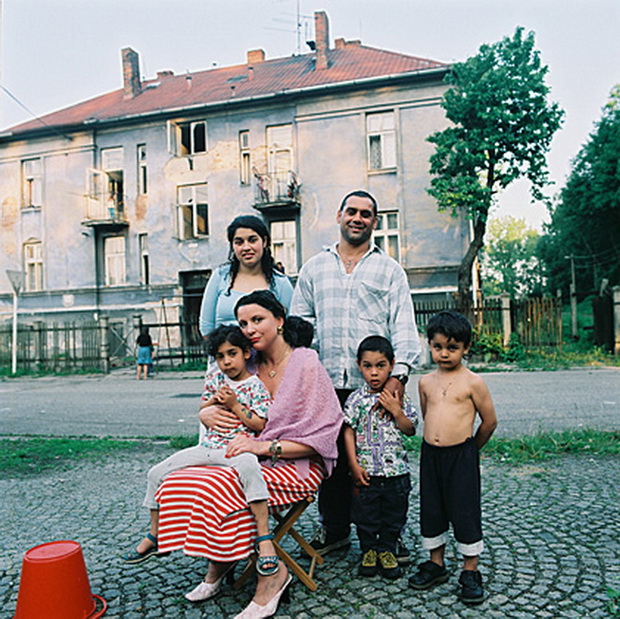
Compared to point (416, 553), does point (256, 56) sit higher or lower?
higher

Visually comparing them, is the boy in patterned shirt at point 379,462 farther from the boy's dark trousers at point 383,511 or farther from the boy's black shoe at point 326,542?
the boy's black shoe at point 326,542

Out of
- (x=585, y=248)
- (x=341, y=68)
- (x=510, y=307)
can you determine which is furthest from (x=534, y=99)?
(x=585, y=248)

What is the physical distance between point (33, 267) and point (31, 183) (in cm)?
408

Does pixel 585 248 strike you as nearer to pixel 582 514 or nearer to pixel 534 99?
pixel 534 99

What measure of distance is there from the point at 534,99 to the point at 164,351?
1610 centimetres

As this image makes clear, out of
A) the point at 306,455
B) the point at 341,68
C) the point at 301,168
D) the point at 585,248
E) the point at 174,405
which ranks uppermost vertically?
the point at 341,68

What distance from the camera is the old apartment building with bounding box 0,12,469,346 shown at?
2388 centimetres

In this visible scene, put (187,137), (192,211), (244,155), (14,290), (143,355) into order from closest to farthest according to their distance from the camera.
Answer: (143,355)
(14,290)
(244,155)
(192,211)
(187,137)

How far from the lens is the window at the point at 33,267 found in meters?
29.0

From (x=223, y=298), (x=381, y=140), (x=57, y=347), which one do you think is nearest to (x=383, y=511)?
(x=223, y=298)

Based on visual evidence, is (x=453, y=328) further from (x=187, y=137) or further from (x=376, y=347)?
(x=187, y=137)

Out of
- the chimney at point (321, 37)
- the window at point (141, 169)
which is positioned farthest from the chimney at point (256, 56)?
the window at point (141, 169)

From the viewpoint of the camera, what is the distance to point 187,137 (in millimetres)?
27406

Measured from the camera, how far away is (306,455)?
11.7 feet
